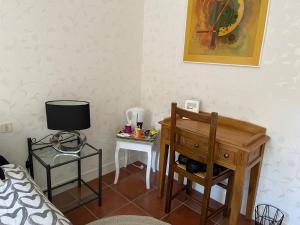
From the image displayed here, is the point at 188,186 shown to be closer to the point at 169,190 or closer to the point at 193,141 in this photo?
the point at 169,190

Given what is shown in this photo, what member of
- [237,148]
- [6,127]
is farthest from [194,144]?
[6,127]

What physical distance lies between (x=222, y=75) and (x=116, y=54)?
43.5 inches

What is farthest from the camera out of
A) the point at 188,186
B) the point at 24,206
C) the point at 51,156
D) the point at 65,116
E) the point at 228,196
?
the point at 188,186

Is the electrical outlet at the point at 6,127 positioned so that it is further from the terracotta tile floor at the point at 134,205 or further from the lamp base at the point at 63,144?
the terracotta tile floor at the point at 134,205

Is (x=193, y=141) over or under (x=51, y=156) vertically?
over

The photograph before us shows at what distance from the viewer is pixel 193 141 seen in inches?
72.8

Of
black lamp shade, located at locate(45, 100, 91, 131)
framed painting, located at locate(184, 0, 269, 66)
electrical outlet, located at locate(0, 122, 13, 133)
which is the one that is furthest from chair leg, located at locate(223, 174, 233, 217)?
electrical outlet, located at locate(0, 122, 13, 133)

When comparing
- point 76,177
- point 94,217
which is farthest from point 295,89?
point 76,177

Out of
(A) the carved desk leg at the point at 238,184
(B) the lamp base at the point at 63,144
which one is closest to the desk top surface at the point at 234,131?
(A) the carved desk leg at the point at 238,184

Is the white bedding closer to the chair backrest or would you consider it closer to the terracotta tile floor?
the terracotta tile floor

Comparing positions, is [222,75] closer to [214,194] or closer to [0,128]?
[214,194]

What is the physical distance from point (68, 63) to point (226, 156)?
1.56m

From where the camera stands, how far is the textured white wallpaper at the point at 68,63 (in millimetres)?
1784

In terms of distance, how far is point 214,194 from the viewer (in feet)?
7.57
